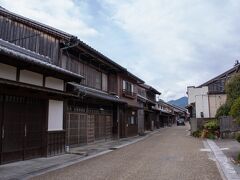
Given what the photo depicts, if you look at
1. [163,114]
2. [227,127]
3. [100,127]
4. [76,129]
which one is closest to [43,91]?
[76,129]

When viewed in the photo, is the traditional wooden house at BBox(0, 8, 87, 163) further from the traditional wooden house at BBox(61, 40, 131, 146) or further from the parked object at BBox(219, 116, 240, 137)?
the parked object at BBox(219, 116, 240, 137)

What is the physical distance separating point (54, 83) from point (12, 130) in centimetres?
350

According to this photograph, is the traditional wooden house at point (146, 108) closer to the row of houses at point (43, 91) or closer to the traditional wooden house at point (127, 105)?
the traditional wooden house at point (127, 105)

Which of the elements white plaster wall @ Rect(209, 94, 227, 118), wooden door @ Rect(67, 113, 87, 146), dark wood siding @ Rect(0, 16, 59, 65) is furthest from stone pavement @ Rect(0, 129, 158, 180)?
white plaster wall @ Rect(209, 94, 227, 118)

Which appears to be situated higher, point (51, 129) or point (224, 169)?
point (51, 129)

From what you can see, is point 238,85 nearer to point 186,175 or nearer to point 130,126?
point 130,126

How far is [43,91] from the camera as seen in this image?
12406mm

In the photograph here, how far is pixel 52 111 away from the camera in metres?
14.3

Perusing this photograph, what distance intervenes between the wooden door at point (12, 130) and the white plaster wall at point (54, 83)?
1.88 m

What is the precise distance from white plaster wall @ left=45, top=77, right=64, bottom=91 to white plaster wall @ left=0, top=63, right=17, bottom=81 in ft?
7.44

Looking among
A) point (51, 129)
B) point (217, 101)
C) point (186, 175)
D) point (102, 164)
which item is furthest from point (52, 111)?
point (217, 101)

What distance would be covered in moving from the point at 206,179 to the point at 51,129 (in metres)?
7.86

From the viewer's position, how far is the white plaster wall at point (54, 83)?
45.6 ft

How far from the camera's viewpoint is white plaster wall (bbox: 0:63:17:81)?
1103cm
